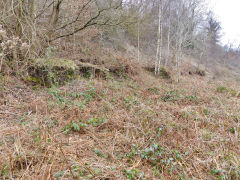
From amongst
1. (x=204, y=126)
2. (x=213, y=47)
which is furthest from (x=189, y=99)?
(x=213, y=47)

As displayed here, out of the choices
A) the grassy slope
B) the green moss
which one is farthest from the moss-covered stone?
the grassy slope

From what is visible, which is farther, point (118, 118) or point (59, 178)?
point (118, 118)

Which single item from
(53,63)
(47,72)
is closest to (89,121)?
(47,72)

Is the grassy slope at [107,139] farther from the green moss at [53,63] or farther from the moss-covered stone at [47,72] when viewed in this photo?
the green moss at [53,63]

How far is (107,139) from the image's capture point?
10.2ft

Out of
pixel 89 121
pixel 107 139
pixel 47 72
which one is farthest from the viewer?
pixel 47 72

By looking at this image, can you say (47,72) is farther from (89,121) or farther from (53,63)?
(89,121)

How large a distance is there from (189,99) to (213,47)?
23662 millimetres

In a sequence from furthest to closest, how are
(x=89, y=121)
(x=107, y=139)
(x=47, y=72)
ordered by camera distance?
(x=47, y=72) → (x=89, y=121) → (x=107, y=139)

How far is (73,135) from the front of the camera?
124 inches

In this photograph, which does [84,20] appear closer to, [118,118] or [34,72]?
[34,72]

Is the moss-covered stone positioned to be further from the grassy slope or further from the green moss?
the grassy slope

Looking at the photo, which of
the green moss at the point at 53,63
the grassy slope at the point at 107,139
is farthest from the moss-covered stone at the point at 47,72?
the grassy slope at the point at 107,139

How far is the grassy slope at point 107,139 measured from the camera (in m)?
2.00
